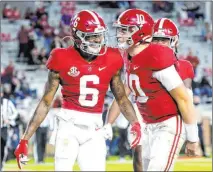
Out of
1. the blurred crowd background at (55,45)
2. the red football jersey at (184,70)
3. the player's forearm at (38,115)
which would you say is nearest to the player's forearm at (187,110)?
the red football jersey at (184,70)

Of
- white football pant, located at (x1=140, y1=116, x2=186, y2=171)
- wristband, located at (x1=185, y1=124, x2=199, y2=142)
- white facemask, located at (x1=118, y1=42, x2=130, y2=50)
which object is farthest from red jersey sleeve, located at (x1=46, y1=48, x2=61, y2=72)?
wristband, located at (x1=185, y1=124, x2=199, y2=142)

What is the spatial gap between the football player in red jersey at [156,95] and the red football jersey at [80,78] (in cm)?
20

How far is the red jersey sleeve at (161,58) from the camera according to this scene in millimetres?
5426

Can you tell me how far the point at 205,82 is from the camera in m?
15.4

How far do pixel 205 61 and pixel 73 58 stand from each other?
11254mm

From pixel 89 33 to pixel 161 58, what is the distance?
581 mm

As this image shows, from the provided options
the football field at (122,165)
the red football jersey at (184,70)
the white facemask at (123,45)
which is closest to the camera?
the white facemask at (123,45)

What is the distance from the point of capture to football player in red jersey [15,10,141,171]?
5.56m

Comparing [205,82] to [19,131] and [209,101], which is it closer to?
[209,101]

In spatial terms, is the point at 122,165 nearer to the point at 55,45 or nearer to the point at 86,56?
the point at 55,45

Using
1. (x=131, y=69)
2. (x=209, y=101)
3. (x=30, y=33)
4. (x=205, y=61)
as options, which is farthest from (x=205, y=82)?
(x=131, y=69)

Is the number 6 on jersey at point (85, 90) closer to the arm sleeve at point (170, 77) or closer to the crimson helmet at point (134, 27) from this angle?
the crimson helmet at point (134, 27)

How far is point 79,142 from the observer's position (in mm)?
5574

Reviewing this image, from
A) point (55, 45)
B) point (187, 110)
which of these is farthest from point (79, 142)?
point (55, 45)
